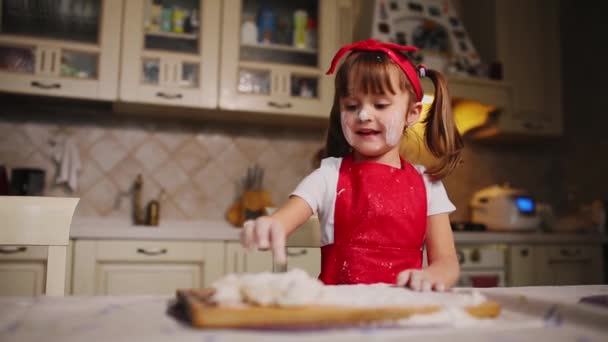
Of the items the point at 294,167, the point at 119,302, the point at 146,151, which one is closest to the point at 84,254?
the point at 146,151

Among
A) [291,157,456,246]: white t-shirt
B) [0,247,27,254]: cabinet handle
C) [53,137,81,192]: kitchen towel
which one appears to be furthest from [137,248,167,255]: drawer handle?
[291,157,456,246]: white t-shirt

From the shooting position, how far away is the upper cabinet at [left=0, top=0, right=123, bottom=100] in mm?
1923

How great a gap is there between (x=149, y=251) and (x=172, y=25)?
983mm

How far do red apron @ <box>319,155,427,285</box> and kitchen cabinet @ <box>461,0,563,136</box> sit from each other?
6.06 ft

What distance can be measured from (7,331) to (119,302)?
5.0 inches

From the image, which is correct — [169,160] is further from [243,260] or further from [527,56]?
[527,56]

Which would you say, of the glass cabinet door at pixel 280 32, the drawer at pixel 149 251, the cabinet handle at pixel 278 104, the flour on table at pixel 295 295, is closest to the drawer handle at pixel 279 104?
the cabinet handle at pixel 278 104

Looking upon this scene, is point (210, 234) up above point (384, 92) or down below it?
below

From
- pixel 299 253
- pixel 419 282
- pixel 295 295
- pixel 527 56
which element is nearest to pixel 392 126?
pixel 419 282

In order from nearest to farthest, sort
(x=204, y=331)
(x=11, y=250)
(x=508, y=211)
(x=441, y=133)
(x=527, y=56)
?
(x=204, y=331), (x=441, y=133), (x=11, y=250), (x=508, y=211), (x=527, y=56)

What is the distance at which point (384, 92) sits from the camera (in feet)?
2.68

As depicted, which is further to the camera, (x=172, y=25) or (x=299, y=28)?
(x=299, y=28)

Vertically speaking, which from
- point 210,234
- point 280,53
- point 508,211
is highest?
point 280,53

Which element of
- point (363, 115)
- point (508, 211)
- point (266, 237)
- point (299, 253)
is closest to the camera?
point (266, 237)
